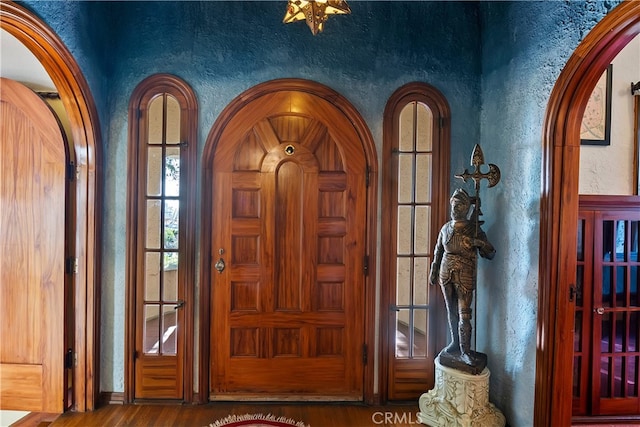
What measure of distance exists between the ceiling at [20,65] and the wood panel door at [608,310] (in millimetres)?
3764

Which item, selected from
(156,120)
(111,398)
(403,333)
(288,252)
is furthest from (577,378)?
(156,120)

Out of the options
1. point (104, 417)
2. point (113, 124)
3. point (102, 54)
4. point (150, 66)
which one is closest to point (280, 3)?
point (150, 66)

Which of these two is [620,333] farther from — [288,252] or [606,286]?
[288,252]

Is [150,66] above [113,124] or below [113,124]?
above

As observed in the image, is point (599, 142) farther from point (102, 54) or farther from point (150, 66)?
point (102, 54)

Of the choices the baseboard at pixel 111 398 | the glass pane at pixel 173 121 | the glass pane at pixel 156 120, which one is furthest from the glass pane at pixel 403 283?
the baseboard at pixel 111 398

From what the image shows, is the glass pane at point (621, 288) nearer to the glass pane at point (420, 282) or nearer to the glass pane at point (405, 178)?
the glass pane at point (420, 282)

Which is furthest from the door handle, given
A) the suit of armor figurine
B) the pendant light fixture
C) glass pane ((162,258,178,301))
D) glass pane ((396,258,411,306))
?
the pendant light fixture

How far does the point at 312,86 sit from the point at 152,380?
234 cm

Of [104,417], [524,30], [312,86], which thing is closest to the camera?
[524,30]

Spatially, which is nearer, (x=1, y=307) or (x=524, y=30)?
(x=524, y=30)

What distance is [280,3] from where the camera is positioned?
2621 millimetres

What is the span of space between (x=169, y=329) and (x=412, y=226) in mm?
1872

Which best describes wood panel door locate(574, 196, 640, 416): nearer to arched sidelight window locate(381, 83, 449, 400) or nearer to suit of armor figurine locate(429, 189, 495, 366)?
suit of armor figurine locate(429, 189, 495, 366)
